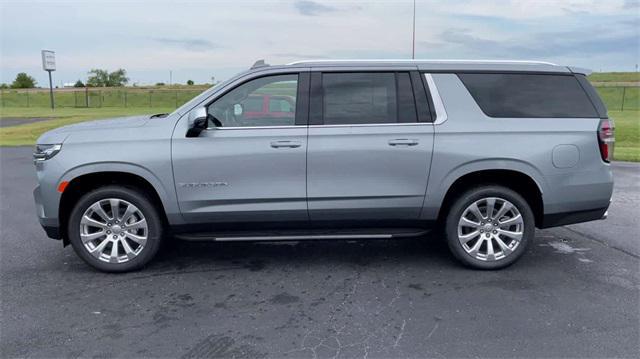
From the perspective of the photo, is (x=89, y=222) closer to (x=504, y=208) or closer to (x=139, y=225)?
(x=139, y=225)

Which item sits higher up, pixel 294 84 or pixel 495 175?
pixel 294 84

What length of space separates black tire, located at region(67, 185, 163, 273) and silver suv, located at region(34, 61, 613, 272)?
1 cm

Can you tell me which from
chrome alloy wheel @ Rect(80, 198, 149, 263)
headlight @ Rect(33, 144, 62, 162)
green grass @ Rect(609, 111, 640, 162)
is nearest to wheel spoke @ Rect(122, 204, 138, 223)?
chrome alloy wheel @ Rect(80, 198, 149, 263)

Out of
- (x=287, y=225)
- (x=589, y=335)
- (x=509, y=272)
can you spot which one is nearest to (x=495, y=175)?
(x=509, y=272)

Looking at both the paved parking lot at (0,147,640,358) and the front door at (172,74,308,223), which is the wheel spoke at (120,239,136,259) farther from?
the front door at (172,74,308,223)

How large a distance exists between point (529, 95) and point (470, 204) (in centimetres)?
113

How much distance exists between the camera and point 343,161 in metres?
4.33

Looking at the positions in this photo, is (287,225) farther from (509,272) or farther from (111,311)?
(509,272)

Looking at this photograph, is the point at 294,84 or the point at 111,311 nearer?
the point at 111,311

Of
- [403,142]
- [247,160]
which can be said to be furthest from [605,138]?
[247,160]

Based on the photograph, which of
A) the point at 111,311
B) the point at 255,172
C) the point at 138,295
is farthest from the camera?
the point at 255,172

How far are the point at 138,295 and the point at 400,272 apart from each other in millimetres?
2253

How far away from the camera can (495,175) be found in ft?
15.1

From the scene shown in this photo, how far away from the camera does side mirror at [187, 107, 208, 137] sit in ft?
13.8
